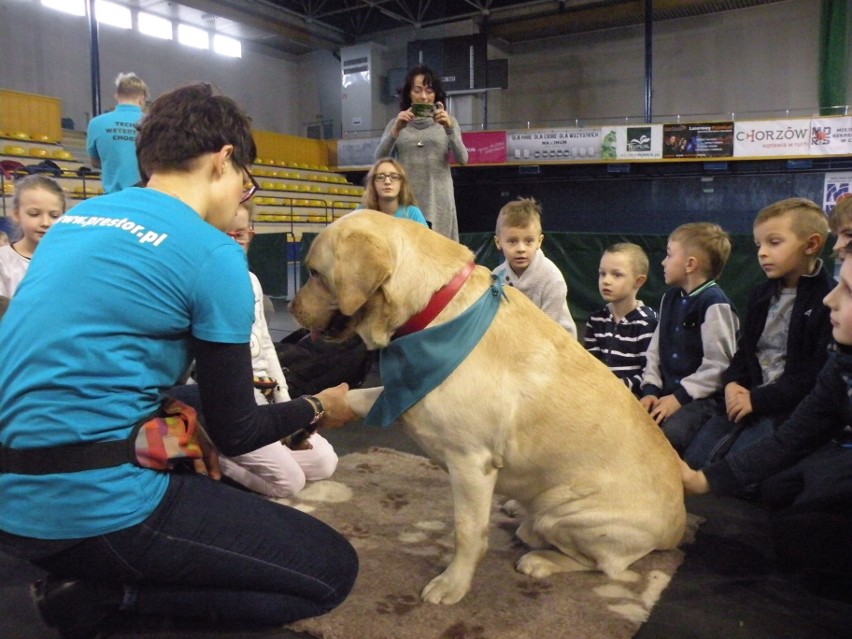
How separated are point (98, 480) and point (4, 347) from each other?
41 cm

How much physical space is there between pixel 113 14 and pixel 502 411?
20907 millimetres

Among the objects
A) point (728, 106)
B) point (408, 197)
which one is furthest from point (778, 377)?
point (728, 106)

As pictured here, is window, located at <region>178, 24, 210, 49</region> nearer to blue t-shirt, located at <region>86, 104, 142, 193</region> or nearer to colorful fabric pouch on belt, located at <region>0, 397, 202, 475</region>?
blue t-shirt, located at <region>86, 104, 142, 193</region>

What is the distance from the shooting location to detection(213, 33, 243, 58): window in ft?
68.5

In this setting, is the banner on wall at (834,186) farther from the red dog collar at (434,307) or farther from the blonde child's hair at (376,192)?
the red dog collar at (434,307)

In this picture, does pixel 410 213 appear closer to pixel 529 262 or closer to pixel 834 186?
pixel 529 262

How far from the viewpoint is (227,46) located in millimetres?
→ 21188

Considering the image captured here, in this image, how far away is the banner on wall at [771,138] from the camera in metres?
14.7

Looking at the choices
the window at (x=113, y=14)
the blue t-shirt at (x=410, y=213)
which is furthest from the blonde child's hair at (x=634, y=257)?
the window at (x=113, y=14)

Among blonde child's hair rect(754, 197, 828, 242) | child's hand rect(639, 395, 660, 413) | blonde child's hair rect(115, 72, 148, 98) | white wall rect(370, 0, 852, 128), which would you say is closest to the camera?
blonde child's hair rect(754, 197, 828, 242)

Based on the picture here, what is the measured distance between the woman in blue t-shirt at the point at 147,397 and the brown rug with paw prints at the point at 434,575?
295 millimetres

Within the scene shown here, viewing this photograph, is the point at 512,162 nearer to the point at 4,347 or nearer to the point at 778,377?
the point at 778,377

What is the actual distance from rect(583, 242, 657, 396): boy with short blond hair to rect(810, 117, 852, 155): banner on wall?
1348 centimetres

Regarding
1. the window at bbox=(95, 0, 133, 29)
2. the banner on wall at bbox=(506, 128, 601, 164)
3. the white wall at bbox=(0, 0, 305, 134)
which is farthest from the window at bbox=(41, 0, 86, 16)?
the banner on wall at bbox=(506, 128, 601, 164)
